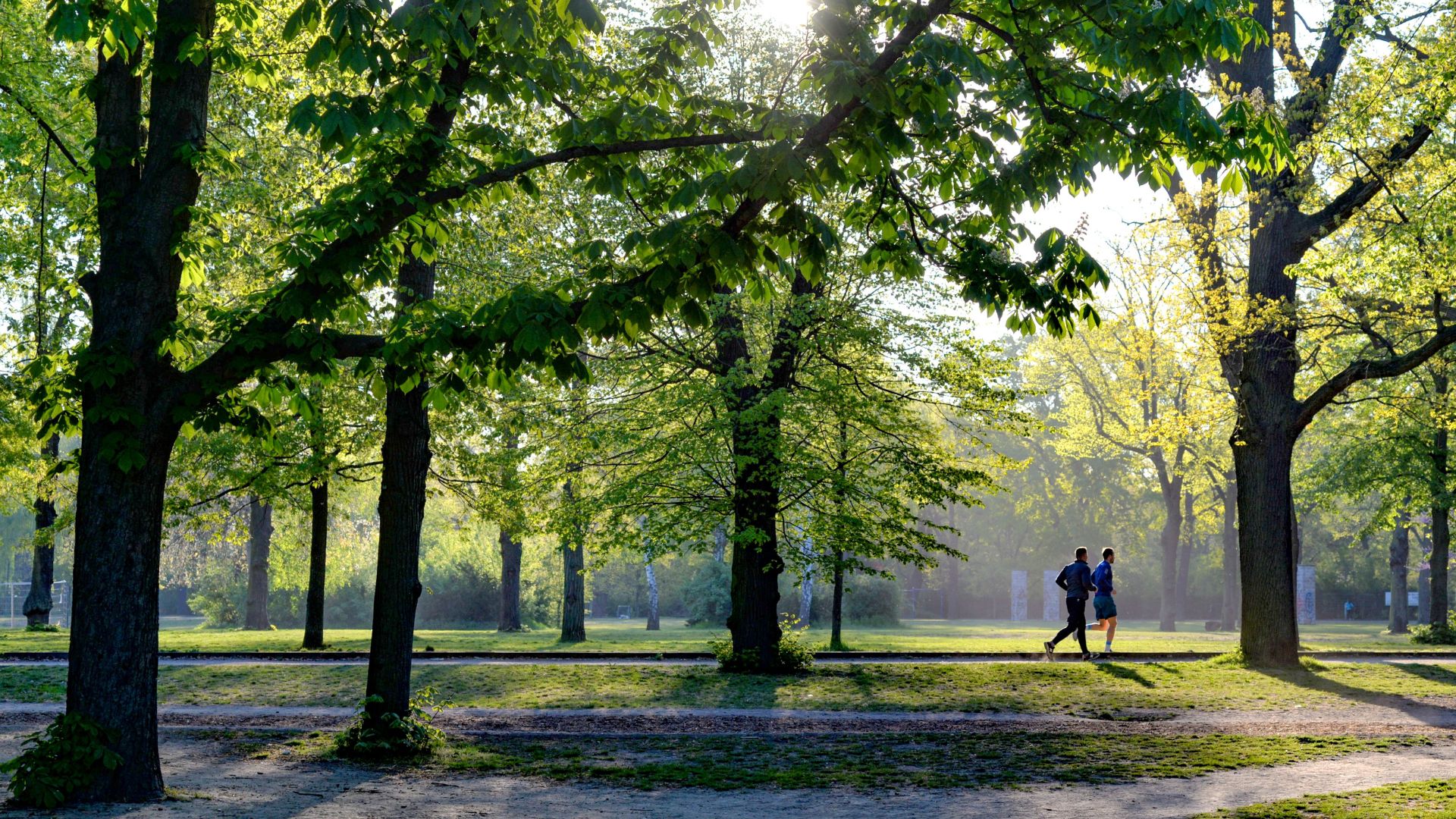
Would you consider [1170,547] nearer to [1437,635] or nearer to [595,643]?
[1437,635]

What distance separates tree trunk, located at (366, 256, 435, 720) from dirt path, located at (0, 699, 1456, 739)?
5.03 ft

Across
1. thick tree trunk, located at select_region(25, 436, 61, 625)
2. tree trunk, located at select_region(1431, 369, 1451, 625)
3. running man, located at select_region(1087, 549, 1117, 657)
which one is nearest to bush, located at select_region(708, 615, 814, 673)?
running man, located at select_region(1087, 549, 1117, 657)

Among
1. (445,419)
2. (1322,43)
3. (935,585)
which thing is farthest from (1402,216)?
(935,585)

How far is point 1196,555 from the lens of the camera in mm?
69750

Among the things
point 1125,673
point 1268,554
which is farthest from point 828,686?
point 1268,554

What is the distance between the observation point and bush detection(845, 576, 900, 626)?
42.4 metres

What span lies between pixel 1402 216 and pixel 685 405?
33.3 ft

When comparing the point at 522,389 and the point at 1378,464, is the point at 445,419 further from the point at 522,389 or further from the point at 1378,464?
the point at 1378,464

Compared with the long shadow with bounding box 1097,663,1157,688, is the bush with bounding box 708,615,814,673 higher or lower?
higher

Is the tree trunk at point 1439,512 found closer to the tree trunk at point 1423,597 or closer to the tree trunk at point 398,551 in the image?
the tree trunk at point 1423,597

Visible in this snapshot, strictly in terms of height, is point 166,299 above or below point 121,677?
above

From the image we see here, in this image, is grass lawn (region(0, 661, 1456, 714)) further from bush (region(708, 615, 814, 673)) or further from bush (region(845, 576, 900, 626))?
bush (region(845, 576, 900, 626))

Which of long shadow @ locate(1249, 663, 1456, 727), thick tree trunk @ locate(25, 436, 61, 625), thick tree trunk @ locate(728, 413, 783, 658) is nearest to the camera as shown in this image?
long shadow @ locate(1249, 663, 1456, 727)

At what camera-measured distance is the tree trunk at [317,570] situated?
2228cm
